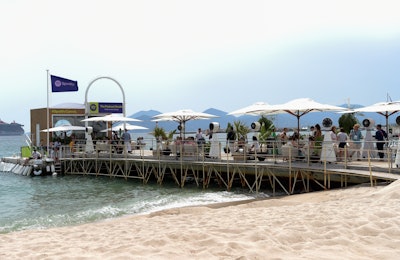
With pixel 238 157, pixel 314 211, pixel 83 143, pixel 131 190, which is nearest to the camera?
pixel 314 211

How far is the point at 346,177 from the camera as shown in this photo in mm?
13062

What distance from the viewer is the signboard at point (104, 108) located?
28.7m

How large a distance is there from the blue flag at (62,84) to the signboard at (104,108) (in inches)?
81.8

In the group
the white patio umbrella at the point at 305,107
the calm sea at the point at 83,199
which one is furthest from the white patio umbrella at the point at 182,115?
the white patio umbrella at the point at 305,107

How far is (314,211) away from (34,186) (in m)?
17.4

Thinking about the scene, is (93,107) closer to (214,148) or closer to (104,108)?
(104,108)

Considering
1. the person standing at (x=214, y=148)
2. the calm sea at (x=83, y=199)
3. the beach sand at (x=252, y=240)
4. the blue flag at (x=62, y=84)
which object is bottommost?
the calm sea at (x=83, y=199)

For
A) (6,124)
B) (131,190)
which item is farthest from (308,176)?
(6,124)

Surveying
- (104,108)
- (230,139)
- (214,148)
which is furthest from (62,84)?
(230,139)

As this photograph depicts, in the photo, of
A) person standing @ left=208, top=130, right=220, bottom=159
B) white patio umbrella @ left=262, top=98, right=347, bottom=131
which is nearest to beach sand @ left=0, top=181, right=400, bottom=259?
white patio umbrella @ left=262, top=98, right=347, bottom=131

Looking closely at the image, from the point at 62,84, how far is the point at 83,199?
14.4 meters

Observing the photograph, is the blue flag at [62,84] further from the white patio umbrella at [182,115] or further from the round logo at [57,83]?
the white patio umbrella at [182,115]

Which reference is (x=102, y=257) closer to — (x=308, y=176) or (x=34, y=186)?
(x=308, y=176)

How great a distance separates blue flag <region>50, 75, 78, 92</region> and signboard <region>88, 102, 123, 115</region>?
6.82ft
